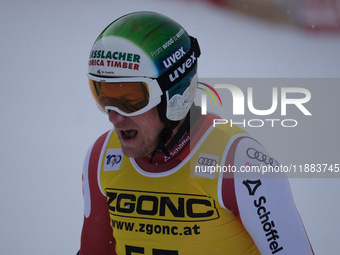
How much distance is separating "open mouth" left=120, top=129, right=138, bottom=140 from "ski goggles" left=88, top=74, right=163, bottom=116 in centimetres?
11

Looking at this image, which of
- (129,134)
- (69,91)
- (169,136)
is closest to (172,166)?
(169,136)

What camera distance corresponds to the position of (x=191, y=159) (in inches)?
92.9

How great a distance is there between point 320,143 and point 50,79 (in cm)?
258

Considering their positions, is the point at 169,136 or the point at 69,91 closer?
the point at 169,136

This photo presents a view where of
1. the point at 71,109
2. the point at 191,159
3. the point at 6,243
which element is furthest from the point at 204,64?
the point at 191,159

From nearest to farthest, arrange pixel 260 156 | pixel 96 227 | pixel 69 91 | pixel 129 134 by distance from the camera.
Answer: pixel 260 156 < pixel 129 134 < pixel 96 227 < pixel 69 91

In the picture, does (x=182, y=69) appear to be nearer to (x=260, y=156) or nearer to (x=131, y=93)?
(x=131, y=93)

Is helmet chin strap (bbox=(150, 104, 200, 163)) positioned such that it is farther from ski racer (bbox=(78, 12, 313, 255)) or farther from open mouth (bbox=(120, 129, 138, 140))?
open mouth (bbox=(120, 129, 138, 140))

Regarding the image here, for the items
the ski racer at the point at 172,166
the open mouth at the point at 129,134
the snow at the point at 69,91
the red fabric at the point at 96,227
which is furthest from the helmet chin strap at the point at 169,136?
the snow at the point at 69,91

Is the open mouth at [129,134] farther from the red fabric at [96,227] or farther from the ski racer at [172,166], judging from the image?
the red fabric at [96,227]

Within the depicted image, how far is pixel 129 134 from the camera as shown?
2.33 metres

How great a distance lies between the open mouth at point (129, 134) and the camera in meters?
2.32

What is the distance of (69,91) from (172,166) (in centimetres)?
293

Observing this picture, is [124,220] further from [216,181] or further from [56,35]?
[56,35]
